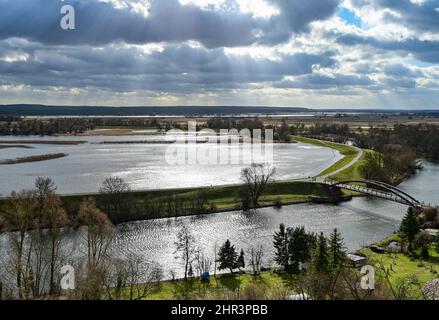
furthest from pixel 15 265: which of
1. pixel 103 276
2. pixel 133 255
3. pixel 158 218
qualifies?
pixel 158 218

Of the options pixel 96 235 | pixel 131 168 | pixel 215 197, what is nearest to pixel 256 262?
pixel 96 235

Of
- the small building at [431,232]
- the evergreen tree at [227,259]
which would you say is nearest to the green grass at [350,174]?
the small building at [431,232]

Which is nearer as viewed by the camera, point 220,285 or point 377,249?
point 220,285

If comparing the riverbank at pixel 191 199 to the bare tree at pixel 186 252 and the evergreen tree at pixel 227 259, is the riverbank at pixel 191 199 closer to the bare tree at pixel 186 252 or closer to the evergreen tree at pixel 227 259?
the bare tree at pixel 186 252

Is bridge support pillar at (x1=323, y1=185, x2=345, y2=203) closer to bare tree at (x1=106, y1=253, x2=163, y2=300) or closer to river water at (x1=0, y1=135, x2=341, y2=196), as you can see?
river water at (x1=0, y1=135, x2=341, y2=196)

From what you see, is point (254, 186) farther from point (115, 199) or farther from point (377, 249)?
point (377, 249)

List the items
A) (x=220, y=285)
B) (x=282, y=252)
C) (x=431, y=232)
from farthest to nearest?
(x=431, y=232), (x=282, y=252), (x=220, y=285)
